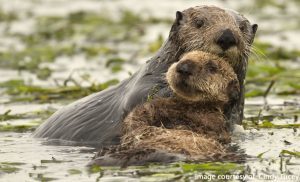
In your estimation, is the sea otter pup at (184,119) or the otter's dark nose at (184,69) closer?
the sea otter pup at (184,119)

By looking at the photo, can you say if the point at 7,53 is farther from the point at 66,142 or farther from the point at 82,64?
the point at 66,142

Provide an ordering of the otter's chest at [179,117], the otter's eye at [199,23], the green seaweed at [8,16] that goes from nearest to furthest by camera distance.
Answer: the otter's chest at [179,117] < the otter's eye at [199,23] < the green seaweed at [8,16]

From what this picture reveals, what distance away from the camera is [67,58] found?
1391 cm

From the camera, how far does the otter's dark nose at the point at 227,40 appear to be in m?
7.23

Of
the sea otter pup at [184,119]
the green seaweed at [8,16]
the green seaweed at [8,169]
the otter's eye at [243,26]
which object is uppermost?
the green seaweed at [8,16]

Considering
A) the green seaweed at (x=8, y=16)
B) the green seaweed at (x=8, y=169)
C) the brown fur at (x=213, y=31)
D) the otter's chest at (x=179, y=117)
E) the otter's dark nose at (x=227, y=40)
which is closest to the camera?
the green seaweed at (x=8, y=169)

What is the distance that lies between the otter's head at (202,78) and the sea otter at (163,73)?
22 centimetres

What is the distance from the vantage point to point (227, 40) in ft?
23.8

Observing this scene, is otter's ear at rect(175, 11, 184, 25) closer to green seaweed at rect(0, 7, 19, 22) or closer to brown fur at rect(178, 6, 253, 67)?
brown fur at rect(178, 6, 253, 67)

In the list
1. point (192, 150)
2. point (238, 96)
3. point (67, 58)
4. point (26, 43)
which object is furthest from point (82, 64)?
point (192, 150)

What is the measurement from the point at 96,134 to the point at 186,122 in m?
1.23

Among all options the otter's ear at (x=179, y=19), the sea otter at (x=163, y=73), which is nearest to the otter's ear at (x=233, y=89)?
the sea otter at (x=163, y=73)

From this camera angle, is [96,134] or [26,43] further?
[26,43]

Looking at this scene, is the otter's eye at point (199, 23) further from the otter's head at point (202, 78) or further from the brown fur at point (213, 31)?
the otter's head at point (202, 78)
